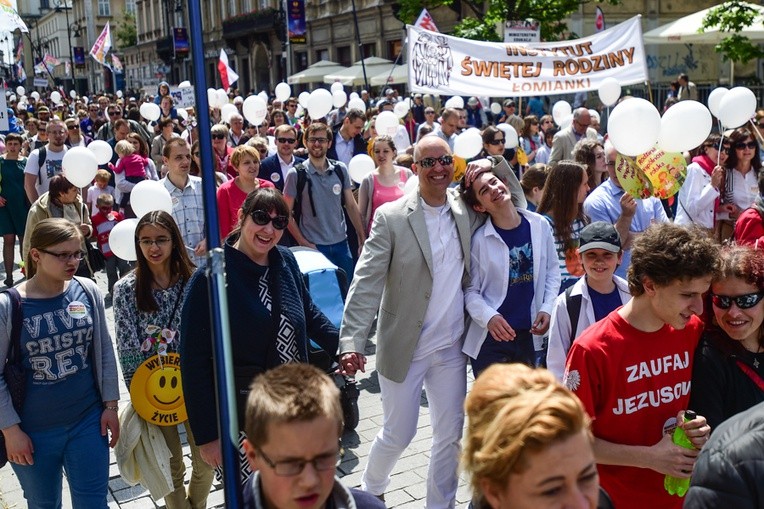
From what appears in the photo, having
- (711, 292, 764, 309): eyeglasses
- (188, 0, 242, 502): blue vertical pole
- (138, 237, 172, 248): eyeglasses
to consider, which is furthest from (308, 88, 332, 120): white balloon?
(188, 0, 242, 502): blue vertical pole

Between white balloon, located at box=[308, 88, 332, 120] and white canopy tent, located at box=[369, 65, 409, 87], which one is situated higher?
white canopy tent, located at box=[369, 65, 409, 87]

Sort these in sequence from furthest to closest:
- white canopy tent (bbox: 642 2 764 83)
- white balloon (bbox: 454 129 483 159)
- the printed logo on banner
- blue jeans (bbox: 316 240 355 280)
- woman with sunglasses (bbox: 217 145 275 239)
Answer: white canopy tent (bbox: 642 2 764 83), the printed logo on banner, white balloon (bbox: 454 129 483 159), blue jeans (bbox: 316 240 355 280), woman with sunglasses (bbox: 217 145 275 239)

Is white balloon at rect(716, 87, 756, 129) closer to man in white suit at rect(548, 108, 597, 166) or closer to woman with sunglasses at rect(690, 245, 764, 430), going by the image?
man in white suit at rect(548, 108, 597, 166)

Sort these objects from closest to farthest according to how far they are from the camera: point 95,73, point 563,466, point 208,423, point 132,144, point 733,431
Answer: point 563,466 → point 733,431 → point 208,423 → point 132,144 → point 95,73

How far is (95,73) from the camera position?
73.6 metres

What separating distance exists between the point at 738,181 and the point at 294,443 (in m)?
5.91

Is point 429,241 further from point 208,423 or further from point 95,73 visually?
point 95,73

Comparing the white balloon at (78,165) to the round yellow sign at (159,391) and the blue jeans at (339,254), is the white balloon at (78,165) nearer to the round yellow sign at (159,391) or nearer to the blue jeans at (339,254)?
the blue jeans at (339,254)

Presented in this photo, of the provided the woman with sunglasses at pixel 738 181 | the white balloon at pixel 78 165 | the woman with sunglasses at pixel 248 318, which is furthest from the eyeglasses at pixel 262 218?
the woman with sunglasses at pixel 738 181

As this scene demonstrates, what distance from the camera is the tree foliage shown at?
634 inches

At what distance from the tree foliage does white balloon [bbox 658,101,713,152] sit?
36.8ft

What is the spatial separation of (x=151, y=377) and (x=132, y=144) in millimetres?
6221

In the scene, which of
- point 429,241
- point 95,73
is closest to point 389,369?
point 429,241

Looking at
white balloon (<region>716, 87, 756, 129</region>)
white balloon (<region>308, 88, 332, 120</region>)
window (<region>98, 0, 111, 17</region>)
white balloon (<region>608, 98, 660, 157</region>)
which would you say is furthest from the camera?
window (<region>98, 0, 111, 17</region>)
